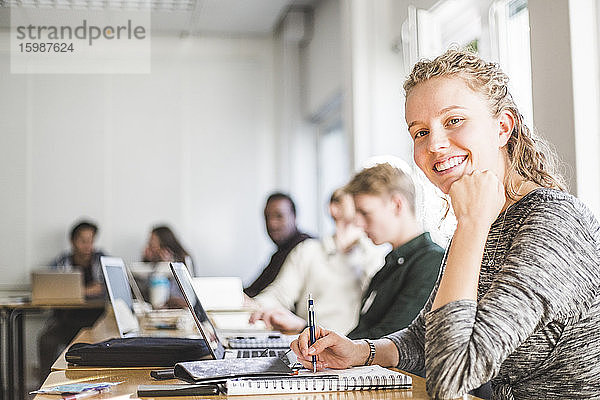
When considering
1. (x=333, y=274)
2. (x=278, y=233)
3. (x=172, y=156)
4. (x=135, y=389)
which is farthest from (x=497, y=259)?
(x=172, y=156)

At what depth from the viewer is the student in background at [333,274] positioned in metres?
3.53

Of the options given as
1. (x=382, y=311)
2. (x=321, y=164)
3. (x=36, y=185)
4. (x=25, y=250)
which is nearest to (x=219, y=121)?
(x=321, y=164)

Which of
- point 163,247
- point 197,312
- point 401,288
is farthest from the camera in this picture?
point 163,247

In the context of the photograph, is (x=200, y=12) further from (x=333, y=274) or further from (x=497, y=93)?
(x=497, y=93)

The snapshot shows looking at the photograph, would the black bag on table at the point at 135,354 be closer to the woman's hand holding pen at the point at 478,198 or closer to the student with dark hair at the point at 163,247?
the woman's hand holding pen at the point at 478,198

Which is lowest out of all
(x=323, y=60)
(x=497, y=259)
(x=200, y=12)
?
(x=497, y=259)

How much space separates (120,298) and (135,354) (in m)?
1.03

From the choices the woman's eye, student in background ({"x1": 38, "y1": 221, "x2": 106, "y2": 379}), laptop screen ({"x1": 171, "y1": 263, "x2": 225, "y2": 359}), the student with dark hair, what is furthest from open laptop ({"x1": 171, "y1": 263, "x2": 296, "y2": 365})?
the student with dark hair

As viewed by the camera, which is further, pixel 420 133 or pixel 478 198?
pixel 420 133

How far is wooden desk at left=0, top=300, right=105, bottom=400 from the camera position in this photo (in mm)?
4266

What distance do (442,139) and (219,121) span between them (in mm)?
5163

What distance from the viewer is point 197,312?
190cm

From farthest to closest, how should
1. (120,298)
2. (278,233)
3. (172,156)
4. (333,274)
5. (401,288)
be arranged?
1. (172,156)
2. (278,233)
3. (333,274)
4. (120,298)
5. (401,288)

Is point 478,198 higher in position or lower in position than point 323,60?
lower
